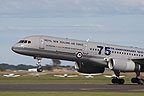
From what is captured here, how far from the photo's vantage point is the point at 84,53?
177ft

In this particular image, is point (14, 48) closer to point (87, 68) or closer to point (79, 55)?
point (79, 55)

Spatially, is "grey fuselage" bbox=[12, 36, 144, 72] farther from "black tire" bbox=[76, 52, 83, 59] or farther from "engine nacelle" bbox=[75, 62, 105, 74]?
"engine nacelle" bbox=[75, 62, 105, 74]

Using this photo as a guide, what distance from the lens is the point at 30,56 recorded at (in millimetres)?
52312

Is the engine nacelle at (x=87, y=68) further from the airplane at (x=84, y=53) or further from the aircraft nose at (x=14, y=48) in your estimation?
the aircraft nose at (x=14, y=48)

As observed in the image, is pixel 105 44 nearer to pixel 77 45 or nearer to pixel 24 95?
pixel 77 45

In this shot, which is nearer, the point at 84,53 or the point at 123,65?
the point at 123,65

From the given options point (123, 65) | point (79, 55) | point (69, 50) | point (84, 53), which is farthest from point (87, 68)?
point (123, 65)

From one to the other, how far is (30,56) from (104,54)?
33.8 feet

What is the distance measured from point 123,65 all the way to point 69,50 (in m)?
7.23

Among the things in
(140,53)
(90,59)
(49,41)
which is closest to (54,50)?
(49,41)

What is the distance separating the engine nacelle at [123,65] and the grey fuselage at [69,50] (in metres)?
1.72

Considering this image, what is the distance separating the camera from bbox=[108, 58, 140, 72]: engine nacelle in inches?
2067

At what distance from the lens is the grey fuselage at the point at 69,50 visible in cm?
5134

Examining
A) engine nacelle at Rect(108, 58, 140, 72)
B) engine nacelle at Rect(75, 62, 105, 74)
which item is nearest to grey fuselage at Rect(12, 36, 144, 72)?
engine nacelle at Rect(108, 58, 140, 72)
